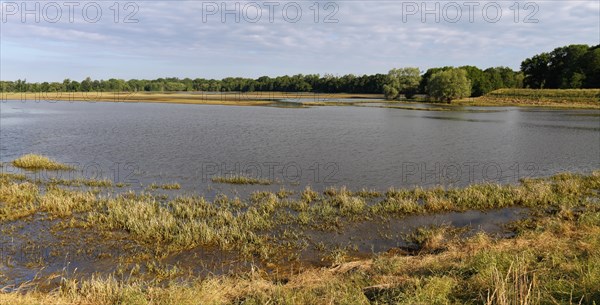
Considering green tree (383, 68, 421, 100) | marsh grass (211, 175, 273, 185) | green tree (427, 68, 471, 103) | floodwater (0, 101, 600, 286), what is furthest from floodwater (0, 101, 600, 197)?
green tree (383, 68, 421, 100)

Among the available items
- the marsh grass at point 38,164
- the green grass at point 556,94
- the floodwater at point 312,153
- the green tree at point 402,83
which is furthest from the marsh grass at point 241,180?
the green tree at point 402,83

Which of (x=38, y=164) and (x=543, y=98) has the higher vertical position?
(x=543, y=98)

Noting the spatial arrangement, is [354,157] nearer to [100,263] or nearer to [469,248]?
[469,248]

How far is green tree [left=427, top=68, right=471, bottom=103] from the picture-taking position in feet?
377

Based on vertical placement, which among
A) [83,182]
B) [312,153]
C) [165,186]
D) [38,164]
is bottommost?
[165,186]

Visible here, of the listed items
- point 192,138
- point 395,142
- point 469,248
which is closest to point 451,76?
point 395,142

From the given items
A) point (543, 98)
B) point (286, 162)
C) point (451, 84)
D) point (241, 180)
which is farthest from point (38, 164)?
point (543, 98)

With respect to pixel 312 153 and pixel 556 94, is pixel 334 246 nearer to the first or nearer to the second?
pixel 312 153

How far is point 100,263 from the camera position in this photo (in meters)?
13.0

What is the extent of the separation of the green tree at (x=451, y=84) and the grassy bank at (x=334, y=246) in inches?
3846

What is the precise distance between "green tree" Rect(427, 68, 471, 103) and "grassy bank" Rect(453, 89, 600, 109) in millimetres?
3692

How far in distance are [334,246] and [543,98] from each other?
12015 cm

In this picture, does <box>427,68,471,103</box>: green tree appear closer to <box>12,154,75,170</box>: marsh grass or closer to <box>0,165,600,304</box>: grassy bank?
<box>0,165,600,304</box>: grassy bank

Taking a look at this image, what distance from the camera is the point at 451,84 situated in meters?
116
